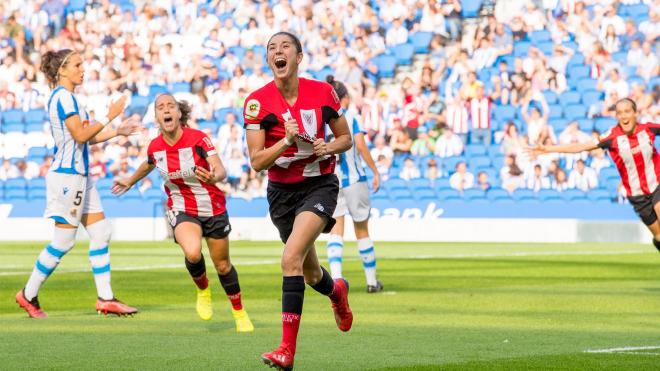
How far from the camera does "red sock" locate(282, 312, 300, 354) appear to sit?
24.1 ft

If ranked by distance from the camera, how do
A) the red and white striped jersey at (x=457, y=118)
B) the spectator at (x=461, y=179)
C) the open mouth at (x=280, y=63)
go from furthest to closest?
the red and white striped jersey at (x=457, y=118)
the spectator at (x=461, y=179)
the open mouth at (x=280, y=63)

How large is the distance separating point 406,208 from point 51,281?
14266 mm

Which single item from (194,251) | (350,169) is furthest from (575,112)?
(194,251)

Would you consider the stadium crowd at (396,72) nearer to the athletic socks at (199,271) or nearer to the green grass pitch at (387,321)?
the green grass pitch at (387,321)

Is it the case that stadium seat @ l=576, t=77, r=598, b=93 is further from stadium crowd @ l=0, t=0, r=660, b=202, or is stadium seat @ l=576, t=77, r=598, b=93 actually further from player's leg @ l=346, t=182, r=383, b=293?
player's leg @ l=346, t=182, r=383, b=293

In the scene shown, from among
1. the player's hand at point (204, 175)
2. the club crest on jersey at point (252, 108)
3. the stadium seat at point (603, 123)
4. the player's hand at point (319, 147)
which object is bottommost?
the stadium seat at point (603, 123)

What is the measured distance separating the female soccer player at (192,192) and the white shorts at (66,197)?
36.7 inches

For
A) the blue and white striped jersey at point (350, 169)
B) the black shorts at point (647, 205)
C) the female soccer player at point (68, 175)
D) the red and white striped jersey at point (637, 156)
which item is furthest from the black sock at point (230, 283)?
the black shorts at point (647, 205)

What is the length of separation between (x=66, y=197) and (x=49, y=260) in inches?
24.1

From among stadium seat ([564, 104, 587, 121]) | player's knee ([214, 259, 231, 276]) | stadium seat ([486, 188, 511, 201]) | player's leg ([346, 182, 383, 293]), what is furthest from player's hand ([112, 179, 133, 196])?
stadium seat ([564, 104, 587, 121])

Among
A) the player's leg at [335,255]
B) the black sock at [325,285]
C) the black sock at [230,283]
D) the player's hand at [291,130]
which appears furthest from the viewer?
the player's leg at [335,255]

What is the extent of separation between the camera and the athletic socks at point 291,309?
7390 millimetres

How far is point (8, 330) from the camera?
33.7ft

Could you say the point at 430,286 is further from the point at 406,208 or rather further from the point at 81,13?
the point at 81,13
